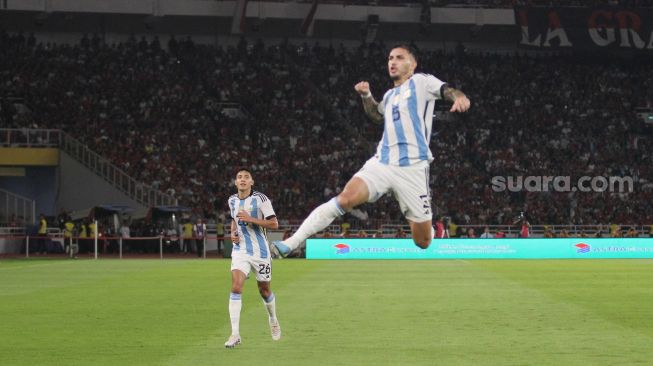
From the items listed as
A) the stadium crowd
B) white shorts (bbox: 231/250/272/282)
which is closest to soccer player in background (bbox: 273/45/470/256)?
white shorts (bbox: 231/250/272/282)

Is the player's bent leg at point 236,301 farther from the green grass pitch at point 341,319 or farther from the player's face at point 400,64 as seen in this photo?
the player's face at point 400,64

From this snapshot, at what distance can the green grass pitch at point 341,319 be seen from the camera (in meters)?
11.1

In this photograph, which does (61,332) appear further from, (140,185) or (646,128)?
(646,128)

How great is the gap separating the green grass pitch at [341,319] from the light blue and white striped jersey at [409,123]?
2.50 m

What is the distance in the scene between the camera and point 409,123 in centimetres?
923

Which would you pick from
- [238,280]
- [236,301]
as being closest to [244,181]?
[238,280]

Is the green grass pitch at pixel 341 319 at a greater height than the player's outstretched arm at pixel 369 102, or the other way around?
the player's outstretched arm at pixel 369 102

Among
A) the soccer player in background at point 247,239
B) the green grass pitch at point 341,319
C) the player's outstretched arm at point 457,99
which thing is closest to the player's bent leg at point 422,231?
the player's outstretched arm at point 457,99

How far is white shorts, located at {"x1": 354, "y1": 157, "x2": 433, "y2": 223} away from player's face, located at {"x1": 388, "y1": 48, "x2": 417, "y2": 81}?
2.93 ft

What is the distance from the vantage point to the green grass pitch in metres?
11.1

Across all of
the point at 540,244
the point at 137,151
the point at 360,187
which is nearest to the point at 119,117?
the point at 137,151

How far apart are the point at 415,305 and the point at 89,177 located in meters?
32.8

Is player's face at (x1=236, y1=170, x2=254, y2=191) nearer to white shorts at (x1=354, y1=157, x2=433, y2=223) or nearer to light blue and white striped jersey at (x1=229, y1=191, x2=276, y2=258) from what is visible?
light blue and white striped jersey at (x1=229, y1=191, x2=276, y2=258)

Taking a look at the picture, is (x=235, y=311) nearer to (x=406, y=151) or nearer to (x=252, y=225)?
(x=252, y=225)
